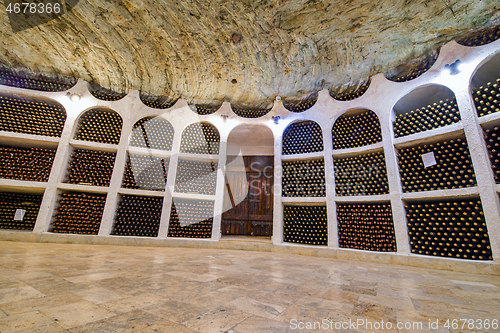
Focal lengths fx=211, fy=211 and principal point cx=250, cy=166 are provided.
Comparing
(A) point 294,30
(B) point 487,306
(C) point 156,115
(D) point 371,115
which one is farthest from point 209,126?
(B) point 487,306

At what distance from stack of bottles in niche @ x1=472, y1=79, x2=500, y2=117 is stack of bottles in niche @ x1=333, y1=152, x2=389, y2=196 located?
195 centimetres

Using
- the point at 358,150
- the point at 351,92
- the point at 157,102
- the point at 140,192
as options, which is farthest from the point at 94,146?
the point at 351,92

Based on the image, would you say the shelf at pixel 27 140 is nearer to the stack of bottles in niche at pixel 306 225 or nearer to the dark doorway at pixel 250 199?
the dark doorway at pixel 250 199

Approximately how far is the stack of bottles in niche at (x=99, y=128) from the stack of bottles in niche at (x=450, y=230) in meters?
8.38

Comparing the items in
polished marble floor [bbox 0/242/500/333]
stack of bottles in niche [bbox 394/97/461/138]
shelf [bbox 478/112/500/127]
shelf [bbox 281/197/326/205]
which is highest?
stack of bottles in niche [bbox 394/97/461/138]

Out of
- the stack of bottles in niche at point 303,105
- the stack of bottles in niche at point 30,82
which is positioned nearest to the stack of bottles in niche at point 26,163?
the stack of bottles in niche at point 30,82

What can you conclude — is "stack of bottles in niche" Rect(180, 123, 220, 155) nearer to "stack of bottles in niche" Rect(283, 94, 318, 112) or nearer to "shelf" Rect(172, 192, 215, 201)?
"shelf" Rect(172, 192, 215, 201)

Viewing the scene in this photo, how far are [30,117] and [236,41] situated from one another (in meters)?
6.33

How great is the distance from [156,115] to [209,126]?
1759 millimetres

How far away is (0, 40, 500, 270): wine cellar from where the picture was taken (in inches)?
172

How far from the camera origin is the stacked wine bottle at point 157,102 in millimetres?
7231

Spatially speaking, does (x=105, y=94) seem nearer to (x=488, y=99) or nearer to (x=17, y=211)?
(x=17, y=211)

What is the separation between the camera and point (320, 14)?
4.64m

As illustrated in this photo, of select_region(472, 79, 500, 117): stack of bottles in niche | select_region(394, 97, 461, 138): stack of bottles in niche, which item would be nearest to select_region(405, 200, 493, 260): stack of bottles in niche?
select_region(394, 97, 461, 138): stack of bottles in niche
